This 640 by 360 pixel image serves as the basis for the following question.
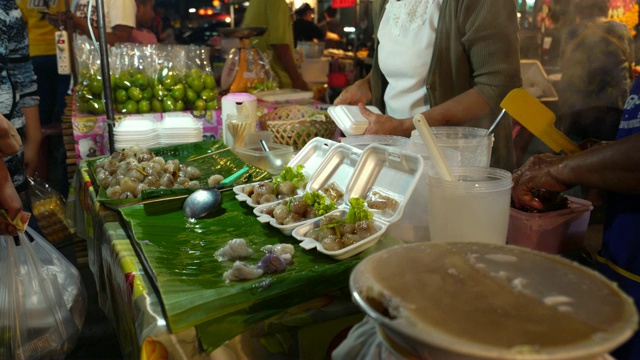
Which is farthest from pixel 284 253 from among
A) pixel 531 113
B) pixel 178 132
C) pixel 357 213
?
pixel 178 132

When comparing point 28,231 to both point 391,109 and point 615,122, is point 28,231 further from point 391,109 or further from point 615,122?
point 615,122

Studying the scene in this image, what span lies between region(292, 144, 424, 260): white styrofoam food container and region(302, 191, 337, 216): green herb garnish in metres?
0.04

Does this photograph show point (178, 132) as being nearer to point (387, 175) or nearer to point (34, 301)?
point (34, 301)

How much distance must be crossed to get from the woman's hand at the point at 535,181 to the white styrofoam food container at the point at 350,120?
2.62 ft

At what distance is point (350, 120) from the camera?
2178 millimetres

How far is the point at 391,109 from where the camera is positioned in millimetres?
2684

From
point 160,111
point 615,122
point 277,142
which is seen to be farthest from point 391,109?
point 615,122

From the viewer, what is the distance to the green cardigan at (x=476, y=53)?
2102 millimetres

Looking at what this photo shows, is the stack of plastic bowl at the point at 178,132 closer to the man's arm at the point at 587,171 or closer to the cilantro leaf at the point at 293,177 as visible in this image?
the cilantro leaf at the point at 293,177

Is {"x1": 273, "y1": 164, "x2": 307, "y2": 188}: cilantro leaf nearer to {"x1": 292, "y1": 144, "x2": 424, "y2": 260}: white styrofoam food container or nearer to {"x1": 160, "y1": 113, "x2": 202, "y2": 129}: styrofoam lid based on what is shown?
{"x1": 292, "y1": 144, "x2": 424, "y2": 260}: white styrofoam food container

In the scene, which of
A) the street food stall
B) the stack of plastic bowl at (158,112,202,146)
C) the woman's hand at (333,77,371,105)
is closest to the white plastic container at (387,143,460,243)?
the street food stall

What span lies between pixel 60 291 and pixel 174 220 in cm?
85

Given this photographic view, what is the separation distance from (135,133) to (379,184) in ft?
5.51

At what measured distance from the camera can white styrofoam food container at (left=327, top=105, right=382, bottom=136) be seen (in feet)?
7.08
